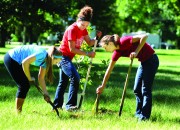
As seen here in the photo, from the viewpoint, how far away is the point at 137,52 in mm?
7133

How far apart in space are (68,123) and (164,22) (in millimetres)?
67790

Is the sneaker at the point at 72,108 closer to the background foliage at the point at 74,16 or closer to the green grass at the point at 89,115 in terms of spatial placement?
the green grass at the point at 89,115

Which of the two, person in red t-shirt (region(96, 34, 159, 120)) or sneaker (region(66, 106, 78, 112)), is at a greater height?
person in red t-shirt (region(96, 34, 159, 120))

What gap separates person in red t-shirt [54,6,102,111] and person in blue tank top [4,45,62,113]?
89 cm

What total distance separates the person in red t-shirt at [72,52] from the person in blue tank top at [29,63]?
0.89m

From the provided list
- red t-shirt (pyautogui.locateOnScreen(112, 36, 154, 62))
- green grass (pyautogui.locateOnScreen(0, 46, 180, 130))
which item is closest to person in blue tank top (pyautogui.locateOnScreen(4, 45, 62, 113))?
green grass (pyautogui.locateOnScreen(0, 46, 180, 130))

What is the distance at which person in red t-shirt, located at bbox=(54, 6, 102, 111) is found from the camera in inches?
308

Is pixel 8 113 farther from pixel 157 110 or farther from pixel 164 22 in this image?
pixel 164 22

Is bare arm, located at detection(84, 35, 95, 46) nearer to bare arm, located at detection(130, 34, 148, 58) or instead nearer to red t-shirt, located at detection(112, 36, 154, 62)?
red t-shirt, located at detection(112, 36, 154, 62)

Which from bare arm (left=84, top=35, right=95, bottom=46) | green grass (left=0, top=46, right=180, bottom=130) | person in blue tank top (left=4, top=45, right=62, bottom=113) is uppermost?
bare arm (left=84, top=35, right=95, bottom=46)

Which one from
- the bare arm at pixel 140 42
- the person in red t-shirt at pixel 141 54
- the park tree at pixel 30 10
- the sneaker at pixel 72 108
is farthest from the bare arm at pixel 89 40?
the park tree at pixel 30 10

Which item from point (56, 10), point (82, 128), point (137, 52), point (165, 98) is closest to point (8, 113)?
point (82, 128)

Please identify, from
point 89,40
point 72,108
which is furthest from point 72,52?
point 72,108

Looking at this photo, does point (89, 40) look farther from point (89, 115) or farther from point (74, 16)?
point (74, 16)
